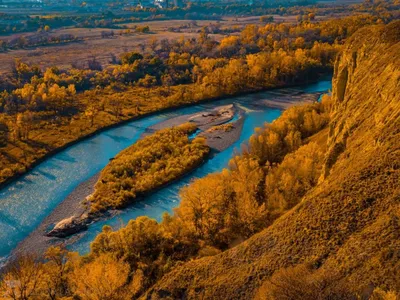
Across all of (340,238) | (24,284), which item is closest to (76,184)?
(24,284)

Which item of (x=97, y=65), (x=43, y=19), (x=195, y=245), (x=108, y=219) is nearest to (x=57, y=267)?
(x=195, y=245)

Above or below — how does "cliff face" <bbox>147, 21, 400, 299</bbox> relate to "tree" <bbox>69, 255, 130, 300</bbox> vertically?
above

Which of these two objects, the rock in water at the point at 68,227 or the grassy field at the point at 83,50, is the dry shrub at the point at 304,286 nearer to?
the rock in water at the point at 68,227

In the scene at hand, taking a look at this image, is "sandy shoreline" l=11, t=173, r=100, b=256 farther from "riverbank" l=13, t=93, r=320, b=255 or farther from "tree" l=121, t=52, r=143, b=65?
"tree" l=121, t=52, r=143, b=65

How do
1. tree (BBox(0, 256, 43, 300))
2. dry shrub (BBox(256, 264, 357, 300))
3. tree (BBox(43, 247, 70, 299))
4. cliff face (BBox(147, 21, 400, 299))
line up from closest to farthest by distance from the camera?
dry shrub (BBox(256, 264, 357, 300))
cliff face (BBox(147, 21, 400, 299))
tree (BBox(0, 256, 43, 300))
tree (BBox(43, 247, 70, 299))

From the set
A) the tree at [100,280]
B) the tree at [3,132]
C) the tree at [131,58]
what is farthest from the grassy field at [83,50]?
the tree at [100,280]

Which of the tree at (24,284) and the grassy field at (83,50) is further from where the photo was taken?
the grassy field at (83,50)


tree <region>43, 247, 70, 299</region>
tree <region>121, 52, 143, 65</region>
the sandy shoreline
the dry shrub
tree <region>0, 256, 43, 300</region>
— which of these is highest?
tree <region>121, 52, 143, 65</region>

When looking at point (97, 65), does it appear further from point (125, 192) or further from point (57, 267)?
point (57, 267)

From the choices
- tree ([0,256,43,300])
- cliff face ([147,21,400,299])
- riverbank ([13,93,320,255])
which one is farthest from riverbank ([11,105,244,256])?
cliff face ([147,21,400,299])
